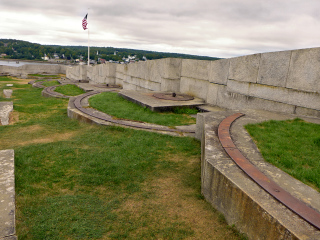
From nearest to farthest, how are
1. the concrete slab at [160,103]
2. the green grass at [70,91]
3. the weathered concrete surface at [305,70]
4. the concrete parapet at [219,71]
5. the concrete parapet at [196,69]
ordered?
the weathered concrete surface at [305,70] → the concrete parapet at [219,71] → the concrete slab at [160,103] → the concrete parapet at [196,69] → the green grass at [70,91]

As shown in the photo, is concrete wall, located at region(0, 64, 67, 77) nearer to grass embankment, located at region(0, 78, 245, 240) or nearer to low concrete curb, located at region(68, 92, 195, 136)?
low concrete curb, located at region(68, 92, 195, 136)

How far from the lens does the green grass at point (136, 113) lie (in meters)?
6.70

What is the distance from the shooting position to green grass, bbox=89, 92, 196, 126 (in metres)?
6.70

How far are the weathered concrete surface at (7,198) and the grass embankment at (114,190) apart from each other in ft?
0.74

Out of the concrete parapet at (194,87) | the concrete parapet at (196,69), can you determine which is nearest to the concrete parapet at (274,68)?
the concrete parapet at (196,69)

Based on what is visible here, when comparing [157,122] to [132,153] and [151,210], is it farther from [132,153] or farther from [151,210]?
[151,210]

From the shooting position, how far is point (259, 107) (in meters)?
6.23

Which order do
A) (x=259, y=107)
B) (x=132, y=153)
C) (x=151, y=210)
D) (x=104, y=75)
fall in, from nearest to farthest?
1. (x=151, y=210)
2. (x=132, y=153)
3. (x=259, y=107)
4. (x=104, y=75)

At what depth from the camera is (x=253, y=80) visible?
250 inches

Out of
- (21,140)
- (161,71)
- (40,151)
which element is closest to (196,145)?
(40,151)

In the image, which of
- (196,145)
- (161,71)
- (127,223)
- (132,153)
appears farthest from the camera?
(161,71)

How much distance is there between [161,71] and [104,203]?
8154mm

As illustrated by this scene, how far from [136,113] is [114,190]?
13.5ft

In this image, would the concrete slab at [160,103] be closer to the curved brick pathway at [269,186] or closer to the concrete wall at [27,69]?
the curved brick pathway at [269,186]
